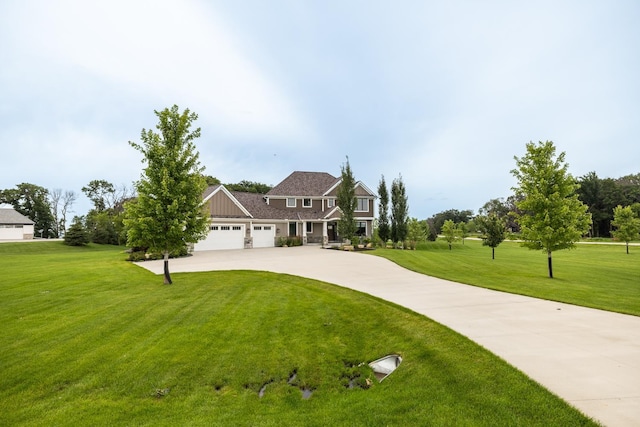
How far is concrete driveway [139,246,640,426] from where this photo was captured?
3.78 metres

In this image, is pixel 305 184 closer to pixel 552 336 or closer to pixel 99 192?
pixel 552 336

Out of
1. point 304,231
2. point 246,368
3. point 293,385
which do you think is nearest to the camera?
point 293,385

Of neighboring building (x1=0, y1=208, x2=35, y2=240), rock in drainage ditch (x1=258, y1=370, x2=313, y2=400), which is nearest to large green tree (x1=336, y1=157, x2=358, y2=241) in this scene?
rock in drainage ditch (x1=258, y1=370, x2=313, y2=400)

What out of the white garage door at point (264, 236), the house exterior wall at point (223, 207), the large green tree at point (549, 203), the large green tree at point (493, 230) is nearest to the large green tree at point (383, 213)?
the large green tree at point (493, 230)

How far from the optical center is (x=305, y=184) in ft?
122

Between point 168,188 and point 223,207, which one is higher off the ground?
point 223,207

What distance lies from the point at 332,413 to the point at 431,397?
1.37 meters

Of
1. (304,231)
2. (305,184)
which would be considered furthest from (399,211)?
(305,184)

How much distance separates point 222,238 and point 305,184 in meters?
12.8

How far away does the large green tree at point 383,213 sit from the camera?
3050 cm

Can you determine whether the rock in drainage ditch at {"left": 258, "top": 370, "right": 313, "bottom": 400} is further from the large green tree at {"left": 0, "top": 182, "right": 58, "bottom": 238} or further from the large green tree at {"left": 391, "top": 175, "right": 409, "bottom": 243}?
the large green tree at {"left": 0, "top": 182, "right": 58, "bottom": 238}

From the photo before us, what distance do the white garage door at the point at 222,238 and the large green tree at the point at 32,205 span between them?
48879mm

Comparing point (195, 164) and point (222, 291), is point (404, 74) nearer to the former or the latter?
point (195, 164)

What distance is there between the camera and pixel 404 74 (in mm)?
20203
